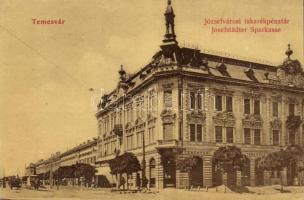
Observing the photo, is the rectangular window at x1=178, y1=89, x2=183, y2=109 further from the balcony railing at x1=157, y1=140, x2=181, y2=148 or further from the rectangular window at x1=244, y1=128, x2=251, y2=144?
the rectangular window at x1=244, y1=128, x2=251, y2=144

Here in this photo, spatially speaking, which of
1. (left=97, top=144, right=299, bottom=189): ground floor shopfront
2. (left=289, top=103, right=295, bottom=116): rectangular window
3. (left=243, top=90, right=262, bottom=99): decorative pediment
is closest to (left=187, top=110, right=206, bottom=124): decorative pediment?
(left=97, top=144, right=299, bottom=189): ground floor shopfront

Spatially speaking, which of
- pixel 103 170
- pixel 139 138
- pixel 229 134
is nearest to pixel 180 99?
pixel 229 134

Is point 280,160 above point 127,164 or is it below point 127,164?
above

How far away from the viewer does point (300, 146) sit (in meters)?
19.3

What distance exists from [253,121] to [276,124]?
0.99 m

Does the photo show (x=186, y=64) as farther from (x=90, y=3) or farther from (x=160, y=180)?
(x=90, y=3)

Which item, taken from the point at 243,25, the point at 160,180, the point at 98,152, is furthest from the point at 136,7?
the point at 98,152

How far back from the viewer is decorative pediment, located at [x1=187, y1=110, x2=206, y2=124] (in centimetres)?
1867

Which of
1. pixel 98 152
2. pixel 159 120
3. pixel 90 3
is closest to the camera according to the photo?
pixel 90 3

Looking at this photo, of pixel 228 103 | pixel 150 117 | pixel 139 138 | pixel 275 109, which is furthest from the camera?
pixel 139 138

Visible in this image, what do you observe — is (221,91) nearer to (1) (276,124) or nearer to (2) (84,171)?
(1) (276,124)

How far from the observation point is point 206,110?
1919 cm

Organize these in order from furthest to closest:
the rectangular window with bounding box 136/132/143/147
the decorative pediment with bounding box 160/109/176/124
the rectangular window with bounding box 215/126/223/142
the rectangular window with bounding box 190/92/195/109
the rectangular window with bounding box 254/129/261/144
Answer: the rectangular window with bounding box 136/132/143/147, the rectangular window with bounding box 254/129/261/144, the rectangular window with bounding box 215/126/223/142, the decorative pediment with bounding box 160/109/176/124, the rectangular window with bounding box 190/92/195/109

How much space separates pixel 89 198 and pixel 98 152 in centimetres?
1366
